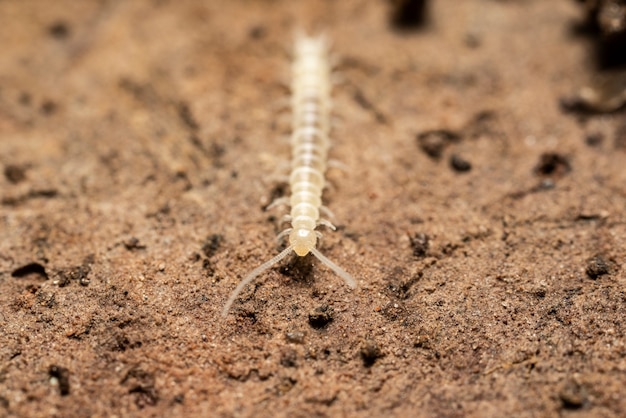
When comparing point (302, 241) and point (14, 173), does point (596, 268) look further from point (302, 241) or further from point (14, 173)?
point (14, 173)

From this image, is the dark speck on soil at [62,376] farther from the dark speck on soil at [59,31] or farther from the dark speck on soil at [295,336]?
the dark speck on soil at [59,31]

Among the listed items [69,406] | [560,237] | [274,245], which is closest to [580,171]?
[560,237]

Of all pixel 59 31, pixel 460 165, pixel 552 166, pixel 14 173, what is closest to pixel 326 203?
pixel 460 165

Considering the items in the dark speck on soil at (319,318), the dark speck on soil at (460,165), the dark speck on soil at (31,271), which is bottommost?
the dark speck on soil at (319,318)

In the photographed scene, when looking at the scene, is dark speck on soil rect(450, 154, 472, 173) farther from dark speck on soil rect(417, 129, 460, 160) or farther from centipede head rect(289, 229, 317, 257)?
centipede head rect(289, 229, 317, 257)

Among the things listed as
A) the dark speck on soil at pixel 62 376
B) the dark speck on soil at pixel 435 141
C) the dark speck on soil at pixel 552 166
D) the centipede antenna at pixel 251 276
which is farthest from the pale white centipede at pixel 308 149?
the dark speck on soil at pixel 552 166

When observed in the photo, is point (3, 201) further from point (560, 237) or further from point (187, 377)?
point (560, 237)
